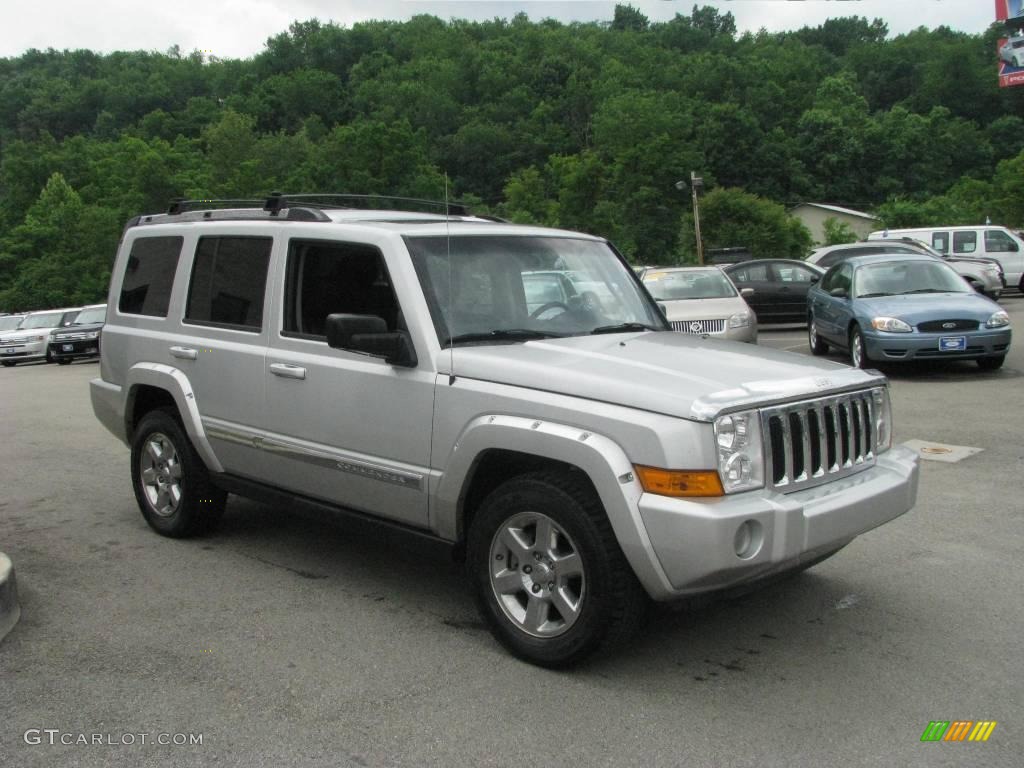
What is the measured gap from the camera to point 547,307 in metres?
5.05

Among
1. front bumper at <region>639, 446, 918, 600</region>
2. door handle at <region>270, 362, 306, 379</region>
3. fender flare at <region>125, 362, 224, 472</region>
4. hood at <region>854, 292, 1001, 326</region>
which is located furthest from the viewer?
hood at <region>854, 292, 1001, 326</region>

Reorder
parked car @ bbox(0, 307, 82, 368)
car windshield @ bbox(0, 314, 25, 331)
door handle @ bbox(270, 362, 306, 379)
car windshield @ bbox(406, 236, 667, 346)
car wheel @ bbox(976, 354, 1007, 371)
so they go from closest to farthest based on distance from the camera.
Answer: car windshield @ bbox(406, 236, 667, 346) < door handle @ bbox(270, 362, 306, 379) < car wheel @ bbox(976, 354, 1007, 371) < parked car @ bbox(0, 307, 82, 368) < car windshield @ bbox(0, 314, 25, 331)

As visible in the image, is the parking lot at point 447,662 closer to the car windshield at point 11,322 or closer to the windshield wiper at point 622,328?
the windshield wiper at point 622,328

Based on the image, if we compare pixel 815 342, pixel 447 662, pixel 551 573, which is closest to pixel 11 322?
pixel 815 342

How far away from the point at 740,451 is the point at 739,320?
11484mm

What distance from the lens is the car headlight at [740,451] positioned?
3.79 m

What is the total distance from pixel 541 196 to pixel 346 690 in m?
74.2

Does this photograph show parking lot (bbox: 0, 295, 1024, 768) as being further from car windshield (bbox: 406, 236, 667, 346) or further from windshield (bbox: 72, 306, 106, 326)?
windshield (bbox: 72, 306, 106, 326)

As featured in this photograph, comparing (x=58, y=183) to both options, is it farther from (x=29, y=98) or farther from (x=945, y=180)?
(x=945, y=180)

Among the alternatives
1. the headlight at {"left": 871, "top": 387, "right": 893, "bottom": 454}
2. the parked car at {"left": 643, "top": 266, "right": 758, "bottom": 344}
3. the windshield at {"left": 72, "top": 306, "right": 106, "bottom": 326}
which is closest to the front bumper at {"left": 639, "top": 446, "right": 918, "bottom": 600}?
the headlight at {"left": 871, "top": 387, "right": 893, "bottom": 454}

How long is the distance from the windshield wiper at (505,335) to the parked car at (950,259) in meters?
18.8

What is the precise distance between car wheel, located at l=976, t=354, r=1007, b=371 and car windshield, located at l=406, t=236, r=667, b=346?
30.0 feet

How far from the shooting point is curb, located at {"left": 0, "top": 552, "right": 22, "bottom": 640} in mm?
4730

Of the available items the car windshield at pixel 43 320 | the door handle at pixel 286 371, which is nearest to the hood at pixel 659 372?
the door handle at pixel 286 371
